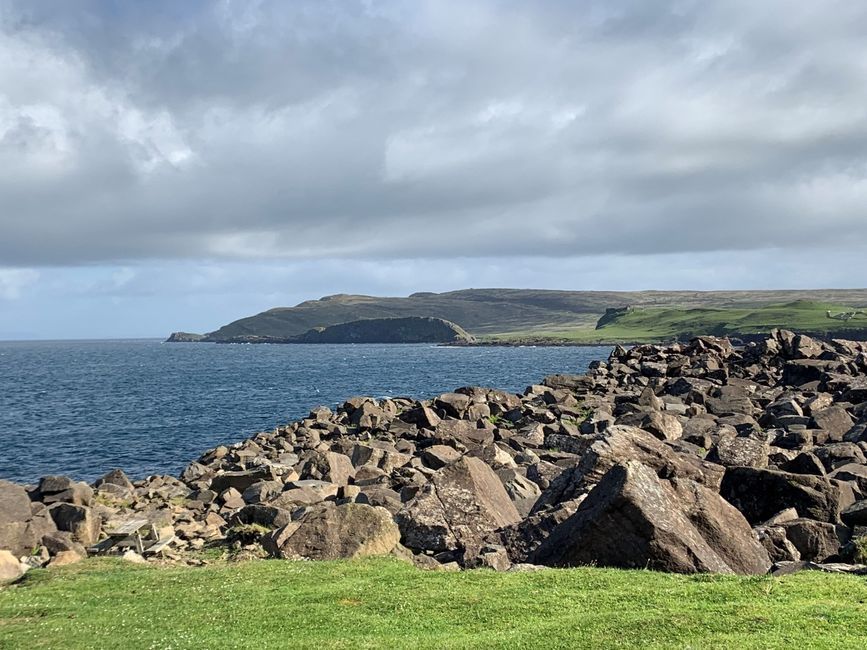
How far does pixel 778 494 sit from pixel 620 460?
4.69 metres

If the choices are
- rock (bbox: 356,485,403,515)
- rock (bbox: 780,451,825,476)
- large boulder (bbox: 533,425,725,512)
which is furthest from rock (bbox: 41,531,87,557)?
rock (bbox: 780,451,825,476)

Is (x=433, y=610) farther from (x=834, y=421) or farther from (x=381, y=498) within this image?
(x=834, y=421)

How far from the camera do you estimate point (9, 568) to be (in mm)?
22375

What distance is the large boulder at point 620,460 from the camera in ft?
77.6

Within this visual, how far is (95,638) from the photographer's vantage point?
16000 millimetres

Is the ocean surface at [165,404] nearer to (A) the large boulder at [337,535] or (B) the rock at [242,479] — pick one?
(B) the rock at [242,479]

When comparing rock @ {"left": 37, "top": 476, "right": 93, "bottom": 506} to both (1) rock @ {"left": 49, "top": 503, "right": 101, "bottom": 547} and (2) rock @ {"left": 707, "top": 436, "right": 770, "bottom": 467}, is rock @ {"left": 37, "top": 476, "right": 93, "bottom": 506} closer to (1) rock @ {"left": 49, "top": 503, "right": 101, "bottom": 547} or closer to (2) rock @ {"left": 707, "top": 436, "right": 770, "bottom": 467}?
(1) rock @ {"left": 49, "top": 503, "right": 101, "bottom": 547}

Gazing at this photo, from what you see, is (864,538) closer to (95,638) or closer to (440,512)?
(440,512)

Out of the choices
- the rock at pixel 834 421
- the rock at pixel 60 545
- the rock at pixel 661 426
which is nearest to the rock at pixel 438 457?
the rock at pixel 661 426

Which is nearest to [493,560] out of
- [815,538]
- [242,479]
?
[815,538]

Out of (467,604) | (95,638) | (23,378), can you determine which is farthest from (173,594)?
(23,378)

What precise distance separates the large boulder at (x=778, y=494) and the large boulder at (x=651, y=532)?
305 cm

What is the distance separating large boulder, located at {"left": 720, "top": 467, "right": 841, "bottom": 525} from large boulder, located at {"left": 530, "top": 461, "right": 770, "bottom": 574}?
120 inches

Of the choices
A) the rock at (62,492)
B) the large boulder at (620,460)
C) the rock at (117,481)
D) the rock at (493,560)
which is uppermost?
the large boulder at (620,460)
